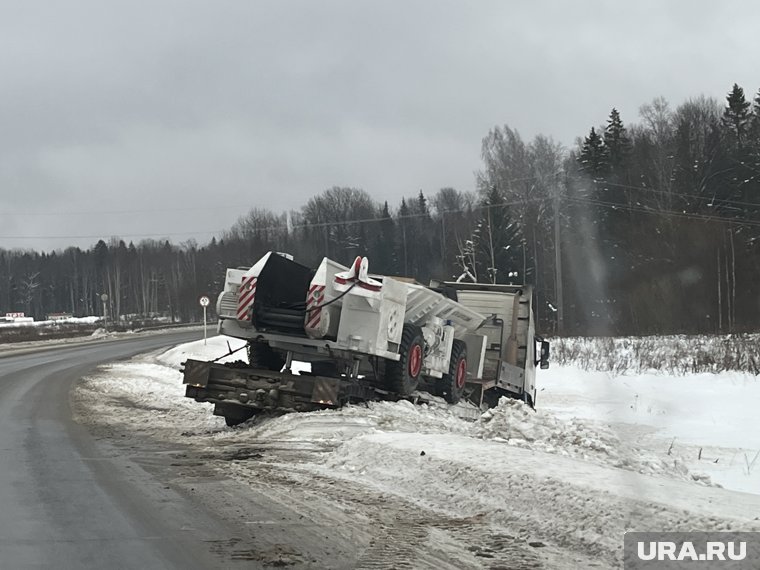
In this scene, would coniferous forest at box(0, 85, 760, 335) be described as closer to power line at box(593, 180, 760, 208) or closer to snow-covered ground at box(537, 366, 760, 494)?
power line at box(593, 180, 760, 208)

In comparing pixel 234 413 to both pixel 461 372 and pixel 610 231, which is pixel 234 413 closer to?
pixel 461 372

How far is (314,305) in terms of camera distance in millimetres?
11531

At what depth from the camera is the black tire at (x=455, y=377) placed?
14.2m

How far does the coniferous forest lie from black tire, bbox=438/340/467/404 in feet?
76.0

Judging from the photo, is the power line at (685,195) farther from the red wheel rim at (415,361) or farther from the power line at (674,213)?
the red wheel rim at (415,361)

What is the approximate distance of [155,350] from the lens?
41750mm

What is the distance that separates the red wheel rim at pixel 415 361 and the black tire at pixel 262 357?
244 cm

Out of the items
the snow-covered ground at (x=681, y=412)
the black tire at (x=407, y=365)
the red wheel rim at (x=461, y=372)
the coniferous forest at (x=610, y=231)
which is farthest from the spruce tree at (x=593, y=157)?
the black tire at (x=407, y=365)

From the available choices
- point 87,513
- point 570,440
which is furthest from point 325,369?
point 87,513

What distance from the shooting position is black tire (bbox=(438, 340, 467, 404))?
14.2 metres

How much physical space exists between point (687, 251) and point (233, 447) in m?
43.5

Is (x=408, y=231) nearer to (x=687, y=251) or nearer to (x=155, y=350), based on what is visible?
(x=687, y=251)

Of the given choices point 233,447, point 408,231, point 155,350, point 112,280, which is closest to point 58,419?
point 233,447

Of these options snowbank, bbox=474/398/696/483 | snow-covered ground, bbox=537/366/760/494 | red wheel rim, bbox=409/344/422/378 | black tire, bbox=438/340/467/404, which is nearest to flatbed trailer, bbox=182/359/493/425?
red wheel rim, bbox=409/344/422/378
